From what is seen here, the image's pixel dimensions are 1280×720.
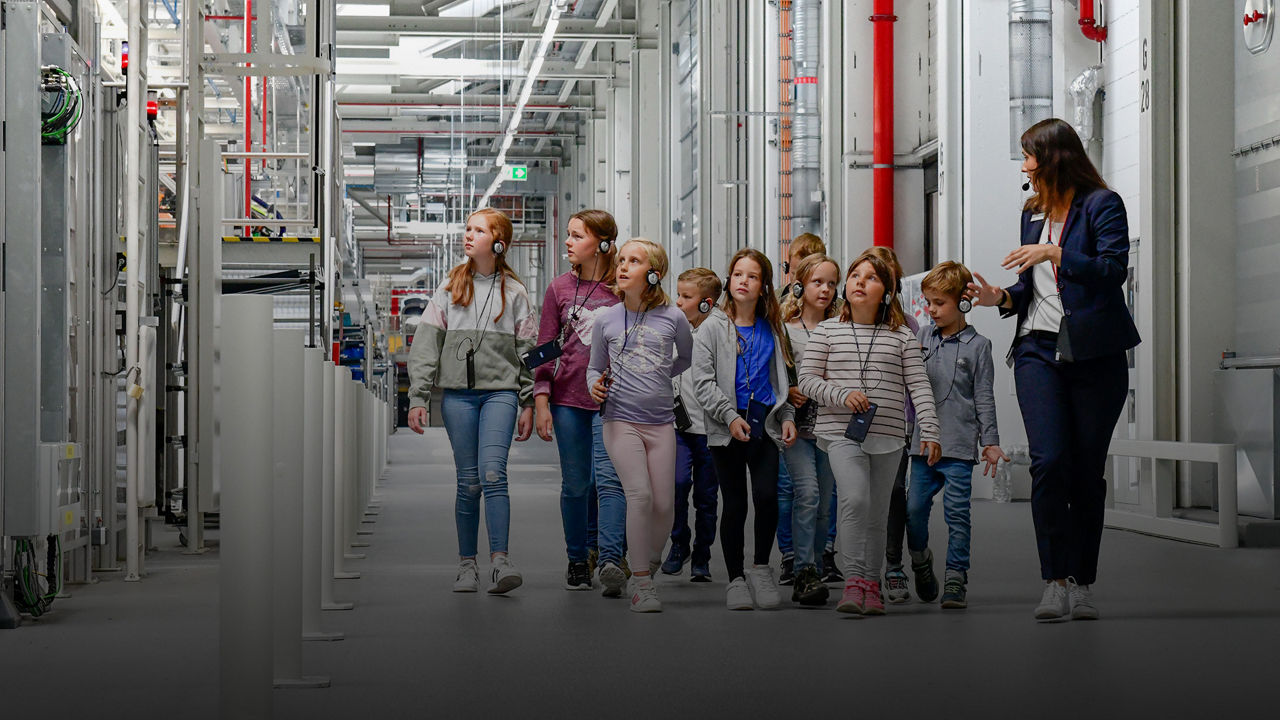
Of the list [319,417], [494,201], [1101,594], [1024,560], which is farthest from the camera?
[494,201]

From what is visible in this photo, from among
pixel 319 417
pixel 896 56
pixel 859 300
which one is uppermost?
pixel 896 56

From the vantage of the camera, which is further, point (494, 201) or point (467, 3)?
point (494, 201)

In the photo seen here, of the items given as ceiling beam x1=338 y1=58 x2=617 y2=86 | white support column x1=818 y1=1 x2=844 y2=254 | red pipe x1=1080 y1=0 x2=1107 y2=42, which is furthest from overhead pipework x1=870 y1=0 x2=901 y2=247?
ceiling beam x1=338 y1=58 x2=617 y2=86

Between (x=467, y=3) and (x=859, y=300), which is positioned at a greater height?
(x=467, y=3)

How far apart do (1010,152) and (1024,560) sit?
15.5 ft

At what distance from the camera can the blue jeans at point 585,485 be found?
195 inches

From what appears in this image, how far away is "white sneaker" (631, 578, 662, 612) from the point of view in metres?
4.50

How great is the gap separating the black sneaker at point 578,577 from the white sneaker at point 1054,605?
1635 millimetres

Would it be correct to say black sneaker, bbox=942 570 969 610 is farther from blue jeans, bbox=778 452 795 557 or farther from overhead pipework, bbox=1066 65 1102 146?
overhead pipework, bbox=1066 65 1102 146

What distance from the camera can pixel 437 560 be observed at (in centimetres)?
624

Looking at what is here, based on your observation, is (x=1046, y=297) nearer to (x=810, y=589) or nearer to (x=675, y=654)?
(x=810, y=589)

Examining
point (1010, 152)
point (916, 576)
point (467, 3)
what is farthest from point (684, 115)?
point (916, 576)

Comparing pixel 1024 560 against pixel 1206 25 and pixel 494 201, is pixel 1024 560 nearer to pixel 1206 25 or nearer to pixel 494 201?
pixel 1206 25

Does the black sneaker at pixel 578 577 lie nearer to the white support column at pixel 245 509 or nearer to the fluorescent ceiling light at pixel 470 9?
the white support column at pixel 245 509
